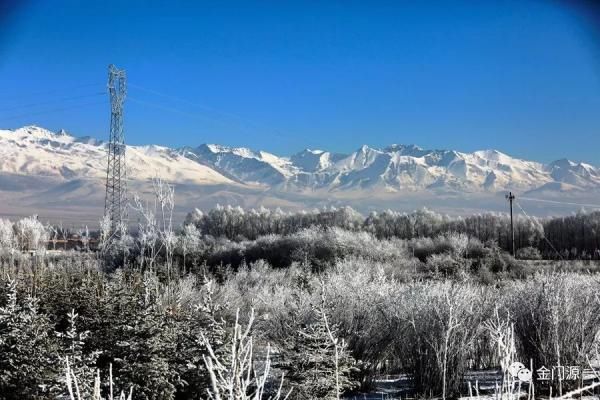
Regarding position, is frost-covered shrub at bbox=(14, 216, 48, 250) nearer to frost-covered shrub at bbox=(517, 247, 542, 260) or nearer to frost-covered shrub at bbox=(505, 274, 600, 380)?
frost-covered shrub at bbox=(505, 274, 600, 380)

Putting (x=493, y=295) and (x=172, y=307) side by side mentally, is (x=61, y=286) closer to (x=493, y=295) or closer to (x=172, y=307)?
(x=172, y=307)

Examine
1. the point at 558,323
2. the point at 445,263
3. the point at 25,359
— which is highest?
the point at 558,323

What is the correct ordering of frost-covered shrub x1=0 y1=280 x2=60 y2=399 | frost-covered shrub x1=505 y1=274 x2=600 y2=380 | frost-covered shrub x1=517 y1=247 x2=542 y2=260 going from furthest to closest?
frost-covered shrub x1=517 y1=247 x2=542 y2=260
frost-covered shrub x1=505 y1=274 x2=600 y2=380
frost-covered shrub x1=0 y1=280 x2=60 y2=399

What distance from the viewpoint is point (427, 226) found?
7612 cm

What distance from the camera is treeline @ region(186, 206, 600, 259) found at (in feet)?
213

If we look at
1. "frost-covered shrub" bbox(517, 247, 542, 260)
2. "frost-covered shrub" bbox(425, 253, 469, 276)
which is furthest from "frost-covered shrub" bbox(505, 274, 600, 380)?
"frost-covered shrub" bbox(517, 247, 542, 260)

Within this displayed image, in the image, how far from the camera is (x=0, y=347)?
991 centimetres

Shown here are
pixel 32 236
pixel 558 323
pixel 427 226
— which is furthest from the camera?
pixel 427 226

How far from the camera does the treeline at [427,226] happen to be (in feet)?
213

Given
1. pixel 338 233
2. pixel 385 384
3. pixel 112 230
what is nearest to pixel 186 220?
pixel 338 233

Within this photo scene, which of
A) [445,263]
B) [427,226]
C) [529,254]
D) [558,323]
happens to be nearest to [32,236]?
[445,263]

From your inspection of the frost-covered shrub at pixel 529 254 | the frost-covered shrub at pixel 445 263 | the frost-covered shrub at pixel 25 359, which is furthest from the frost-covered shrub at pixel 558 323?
the frost-covered shrub at pixel 529 254

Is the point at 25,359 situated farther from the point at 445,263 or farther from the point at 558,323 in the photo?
the point at 445,263

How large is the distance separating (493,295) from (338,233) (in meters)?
39.9
